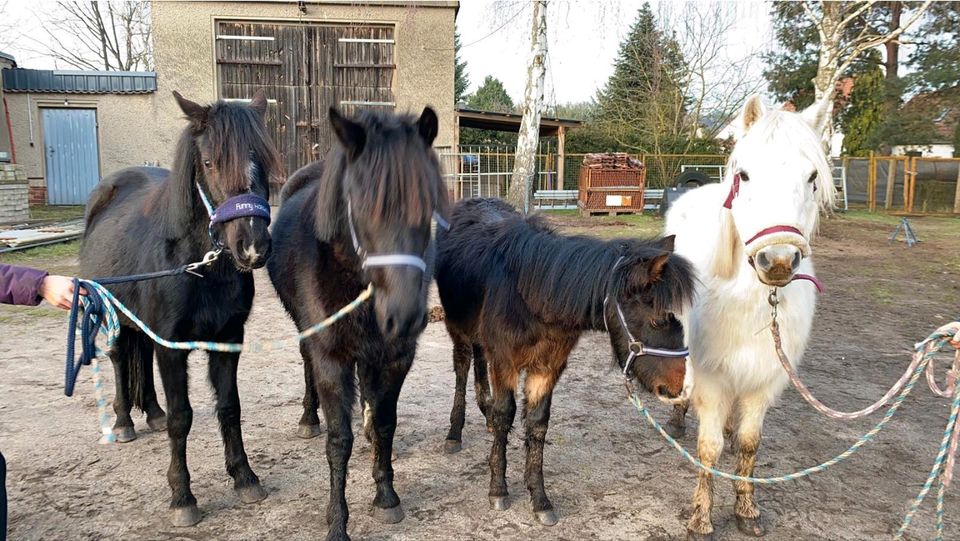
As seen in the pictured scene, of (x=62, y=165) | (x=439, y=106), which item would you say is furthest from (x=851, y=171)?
(x=62, y=165)

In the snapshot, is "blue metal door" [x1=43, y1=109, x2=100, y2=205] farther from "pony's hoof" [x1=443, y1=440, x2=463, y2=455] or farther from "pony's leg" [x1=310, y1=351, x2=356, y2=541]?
"pony's leg" [x1=310, y1=351, x2=356, y2=541]

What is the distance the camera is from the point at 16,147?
16500 millimetres

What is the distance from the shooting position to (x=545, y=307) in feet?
9.87

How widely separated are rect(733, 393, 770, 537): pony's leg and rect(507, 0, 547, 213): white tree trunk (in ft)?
32.1

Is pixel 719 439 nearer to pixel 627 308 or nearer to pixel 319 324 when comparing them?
pixel 627 308

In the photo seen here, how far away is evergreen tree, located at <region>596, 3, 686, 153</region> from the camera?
26.2m

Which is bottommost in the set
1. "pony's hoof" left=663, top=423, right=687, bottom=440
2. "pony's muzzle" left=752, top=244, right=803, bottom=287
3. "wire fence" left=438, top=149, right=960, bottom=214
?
"pony's hoof" left=663, top=423, right=687, bottom=440

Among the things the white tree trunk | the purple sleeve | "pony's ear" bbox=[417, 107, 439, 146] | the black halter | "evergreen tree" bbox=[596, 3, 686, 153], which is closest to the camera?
the purple sleeve

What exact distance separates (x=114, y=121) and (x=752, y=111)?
58.1 ft

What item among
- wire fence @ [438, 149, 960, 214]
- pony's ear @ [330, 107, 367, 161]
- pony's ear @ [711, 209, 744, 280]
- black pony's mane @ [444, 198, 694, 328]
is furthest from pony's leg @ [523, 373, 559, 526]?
wire fence @ [438, 149, 960, 214]

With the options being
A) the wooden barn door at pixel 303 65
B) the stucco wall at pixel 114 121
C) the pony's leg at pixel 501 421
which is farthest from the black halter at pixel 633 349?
the stucco wall at pixel 114 121

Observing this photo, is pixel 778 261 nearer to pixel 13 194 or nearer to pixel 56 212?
pixel 13 194

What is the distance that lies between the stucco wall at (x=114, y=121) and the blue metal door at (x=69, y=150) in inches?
12.7

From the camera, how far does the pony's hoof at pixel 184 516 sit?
2992 millimetres
